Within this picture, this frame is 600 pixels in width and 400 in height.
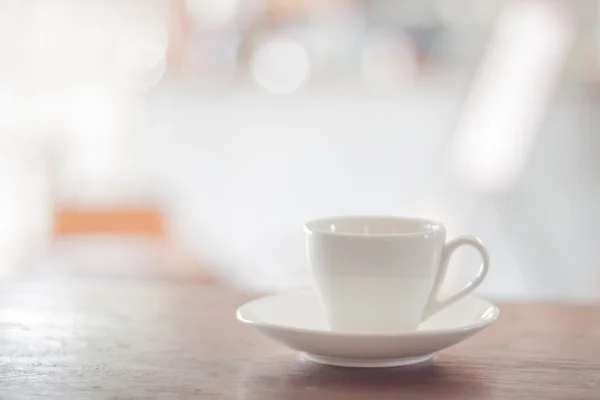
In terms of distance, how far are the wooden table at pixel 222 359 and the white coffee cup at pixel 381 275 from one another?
40 millimetres

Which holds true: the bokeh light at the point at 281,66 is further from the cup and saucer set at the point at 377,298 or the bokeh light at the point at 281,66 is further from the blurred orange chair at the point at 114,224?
the cup and saucer set at the point at 377,298

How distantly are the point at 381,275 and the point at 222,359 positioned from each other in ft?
0.41

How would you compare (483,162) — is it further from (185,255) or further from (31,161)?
(31,161)

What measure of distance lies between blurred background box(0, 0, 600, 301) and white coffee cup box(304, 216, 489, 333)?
226 centimetres

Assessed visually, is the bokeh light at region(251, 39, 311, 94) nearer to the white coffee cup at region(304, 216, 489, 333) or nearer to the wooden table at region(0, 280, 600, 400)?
the wooden table at region(0, 280, 600, 400)

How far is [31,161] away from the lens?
3.46 metres

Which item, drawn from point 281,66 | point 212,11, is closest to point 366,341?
point 281,66

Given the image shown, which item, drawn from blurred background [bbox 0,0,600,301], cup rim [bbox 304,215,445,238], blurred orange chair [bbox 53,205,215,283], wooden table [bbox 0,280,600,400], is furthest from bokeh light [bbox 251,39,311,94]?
cup rim [bbox 304,215,445,238]

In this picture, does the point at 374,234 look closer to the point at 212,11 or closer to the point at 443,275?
the point at 443,275

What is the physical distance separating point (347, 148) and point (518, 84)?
601 mm

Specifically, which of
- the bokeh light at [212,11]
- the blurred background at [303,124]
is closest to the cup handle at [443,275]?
the blurred background at [303,124]

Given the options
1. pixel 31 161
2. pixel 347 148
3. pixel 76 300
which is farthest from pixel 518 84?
pixel 76 300

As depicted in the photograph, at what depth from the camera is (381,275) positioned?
63 centimetres

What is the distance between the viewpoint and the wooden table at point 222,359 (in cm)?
57
